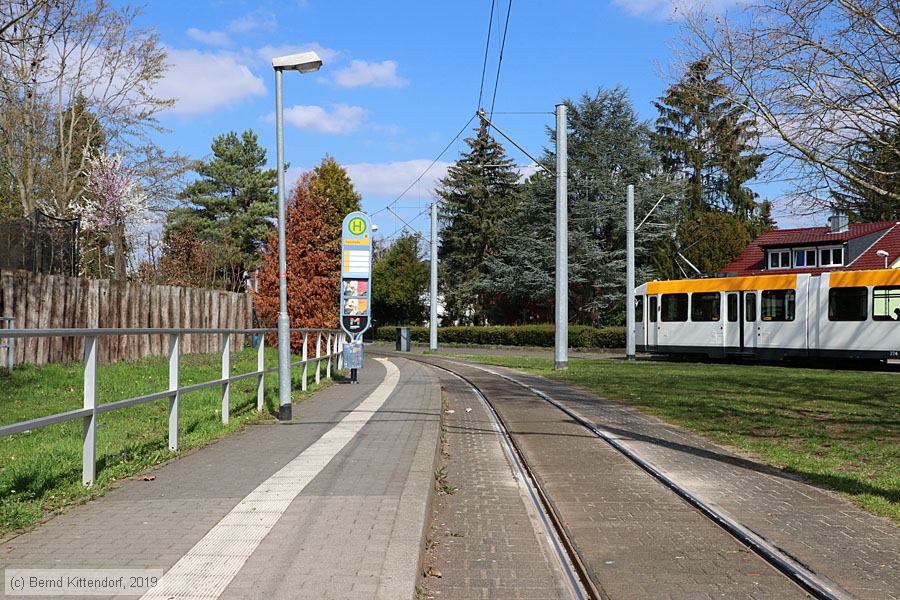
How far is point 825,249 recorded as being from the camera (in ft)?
164

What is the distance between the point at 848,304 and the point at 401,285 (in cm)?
4330

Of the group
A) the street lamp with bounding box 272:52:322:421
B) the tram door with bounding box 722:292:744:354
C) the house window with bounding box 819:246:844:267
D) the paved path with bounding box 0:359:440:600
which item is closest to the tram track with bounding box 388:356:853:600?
the paved path with bounding box 0:359:440:600

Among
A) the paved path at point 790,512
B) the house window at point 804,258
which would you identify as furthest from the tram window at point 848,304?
the house window at point 804,258

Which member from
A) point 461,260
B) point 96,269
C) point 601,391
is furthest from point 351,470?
point 461,260

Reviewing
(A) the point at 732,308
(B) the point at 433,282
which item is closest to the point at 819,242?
(A) the point at 732,308

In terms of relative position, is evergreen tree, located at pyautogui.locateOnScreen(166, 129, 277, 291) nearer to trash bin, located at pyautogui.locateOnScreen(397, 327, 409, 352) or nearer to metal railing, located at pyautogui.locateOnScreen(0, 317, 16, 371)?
trash bin, located at pyautogui.locateOnScreen(397, 327, 409, 352)

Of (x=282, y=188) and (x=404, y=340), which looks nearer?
(x=282, y=188)

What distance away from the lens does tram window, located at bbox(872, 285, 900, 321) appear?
25938 millimetres

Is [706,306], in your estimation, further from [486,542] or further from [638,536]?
[486,542]

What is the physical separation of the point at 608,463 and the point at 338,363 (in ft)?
45.9

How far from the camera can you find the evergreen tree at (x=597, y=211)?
170 ft

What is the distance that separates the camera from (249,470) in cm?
724

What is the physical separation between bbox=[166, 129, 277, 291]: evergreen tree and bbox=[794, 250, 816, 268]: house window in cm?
3563

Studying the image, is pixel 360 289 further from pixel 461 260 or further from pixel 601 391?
pixel 461 260
